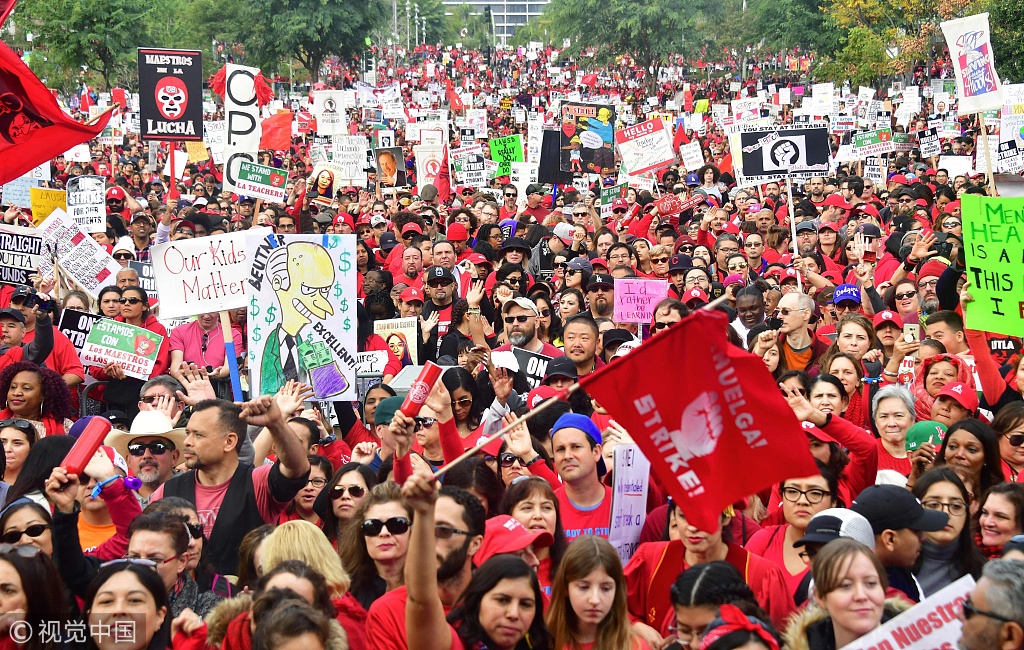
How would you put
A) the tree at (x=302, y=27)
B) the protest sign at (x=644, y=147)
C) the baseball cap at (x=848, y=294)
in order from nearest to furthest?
the baseball cap at (x=848, y=294), the protest sign at (x=644, y=147), the tree at (x=302, y=27)

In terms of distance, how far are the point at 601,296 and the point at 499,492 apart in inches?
194

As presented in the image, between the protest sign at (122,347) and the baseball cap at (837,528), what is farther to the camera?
the protest sign at (122,347)

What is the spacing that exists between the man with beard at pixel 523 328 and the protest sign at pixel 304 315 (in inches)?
54.1

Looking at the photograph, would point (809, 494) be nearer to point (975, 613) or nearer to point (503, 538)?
point (503, 538)

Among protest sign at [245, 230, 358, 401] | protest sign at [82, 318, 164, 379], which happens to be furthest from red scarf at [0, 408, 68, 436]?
protest sign at [82, 318, 164, 379]

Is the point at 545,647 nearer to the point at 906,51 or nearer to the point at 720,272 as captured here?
the point at 720,272

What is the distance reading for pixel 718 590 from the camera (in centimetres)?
441

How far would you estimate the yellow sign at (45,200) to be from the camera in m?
14.9

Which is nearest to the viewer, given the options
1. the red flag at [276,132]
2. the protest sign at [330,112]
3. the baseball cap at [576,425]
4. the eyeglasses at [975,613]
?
the eyeglasses at [975,613]

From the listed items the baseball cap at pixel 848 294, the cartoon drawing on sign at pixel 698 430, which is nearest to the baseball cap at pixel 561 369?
the baseball cap at pixel 848 294

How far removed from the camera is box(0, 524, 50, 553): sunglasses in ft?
16.9

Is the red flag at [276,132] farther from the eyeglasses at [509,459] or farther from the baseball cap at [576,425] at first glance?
the baseball cap at [576,425]

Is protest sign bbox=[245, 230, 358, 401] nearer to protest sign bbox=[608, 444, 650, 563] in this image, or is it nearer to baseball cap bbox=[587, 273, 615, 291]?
protest sign bbox=[608, 444, 650, 563]

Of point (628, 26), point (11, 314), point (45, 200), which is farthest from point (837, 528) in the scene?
point (628, 26)
